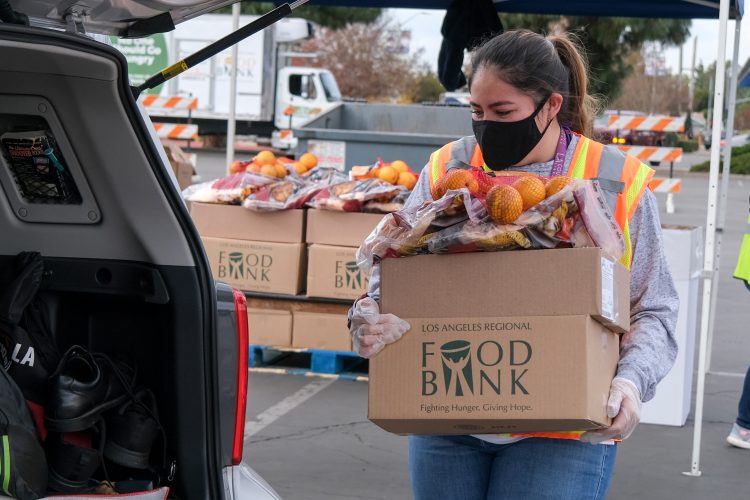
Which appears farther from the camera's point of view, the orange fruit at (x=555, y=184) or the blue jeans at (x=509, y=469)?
the blue jeans at (x=509, y=469)

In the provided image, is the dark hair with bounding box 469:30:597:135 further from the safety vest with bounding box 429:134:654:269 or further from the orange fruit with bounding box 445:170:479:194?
the orange fruit with bounding box 445:170:479:194

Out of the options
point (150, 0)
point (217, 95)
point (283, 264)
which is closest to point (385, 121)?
point (283, 264)

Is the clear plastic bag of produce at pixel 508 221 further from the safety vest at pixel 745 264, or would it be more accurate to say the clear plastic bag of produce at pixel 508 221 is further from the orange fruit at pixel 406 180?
the orange fruit at pixel 406 180

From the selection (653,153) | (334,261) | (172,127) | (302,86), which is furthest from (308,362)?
(302,86)

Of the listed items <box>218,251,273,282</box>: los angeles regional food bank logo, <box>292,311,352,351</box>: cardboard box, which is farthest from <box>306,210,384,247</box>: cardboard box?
<box>292,311,352,351</box>: cardboard box

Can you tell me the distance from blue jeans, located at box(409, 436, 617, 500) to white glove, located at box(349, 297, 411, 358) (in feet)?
1.13

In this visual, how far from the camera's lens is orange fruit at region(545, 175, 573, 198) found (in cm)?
237

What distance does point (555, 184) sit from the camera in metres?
2.39

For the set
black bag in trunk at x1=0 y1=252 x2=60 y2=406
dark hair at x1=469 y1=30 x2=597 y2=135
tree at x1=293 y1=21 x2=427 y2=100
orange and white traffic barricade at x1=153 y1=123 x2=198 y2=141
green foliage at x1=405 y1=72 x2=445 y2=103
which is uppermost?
dark hair at x1=469 y1=30 x2=597 y2=135

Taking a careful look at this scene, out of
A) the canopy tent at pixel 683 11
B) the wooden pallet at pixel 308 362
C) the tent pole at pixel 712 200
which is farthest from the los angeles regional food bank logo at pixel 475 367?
the wooden pallet at pixel 308 362

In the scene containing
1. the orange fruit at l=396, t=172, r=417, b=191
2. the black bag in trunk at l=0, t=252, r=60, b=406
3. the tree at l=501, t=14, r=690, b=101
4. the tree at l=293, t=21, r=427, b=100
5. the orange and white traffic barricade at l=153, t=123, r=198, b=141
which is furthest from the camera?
the tree at l=293, t=21, r=427, b=100

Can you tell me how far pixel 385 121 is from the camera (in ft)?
40.6

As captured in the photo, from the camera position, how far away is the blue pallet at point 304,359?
7.43 meters

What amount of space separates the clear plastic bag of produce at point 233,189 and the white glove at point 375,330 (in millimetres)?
4981
